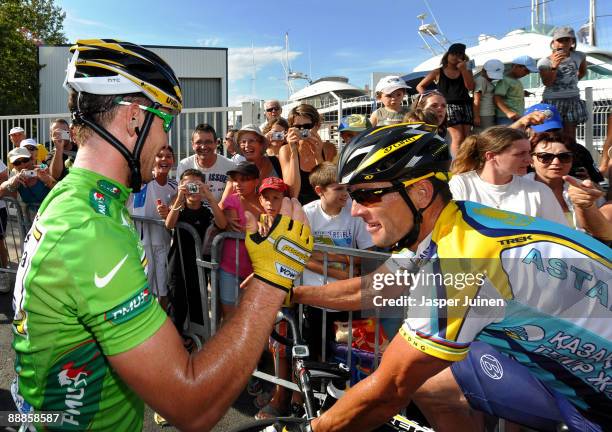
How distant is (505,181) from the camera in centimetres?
402

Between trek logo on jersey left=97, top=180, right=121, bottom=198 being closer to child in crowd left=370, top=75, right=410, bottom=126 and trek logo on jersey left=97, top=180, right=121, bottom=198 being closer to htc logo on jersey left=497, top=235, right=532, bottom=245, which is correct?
htc logo on jersey left=497, top=235, right=532, bottom=245

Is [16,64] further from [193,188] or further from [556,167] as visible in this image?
[556,167]

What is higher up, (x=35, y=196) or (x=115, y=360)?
(x=35, y=196)

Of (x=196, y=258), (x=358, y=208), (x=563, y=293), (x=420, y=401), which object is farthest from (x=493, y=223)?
(x=196, y=258)

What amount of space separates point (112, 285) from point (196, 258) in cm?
305

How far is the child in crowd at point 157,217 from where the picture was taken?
5012mm

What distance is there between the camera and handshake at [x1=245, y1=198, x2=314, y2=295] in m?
1.84

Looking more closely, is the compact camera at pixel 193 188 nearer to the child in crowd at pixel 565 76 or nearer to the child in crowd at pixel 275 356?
the child in crowd at pixel 275 356

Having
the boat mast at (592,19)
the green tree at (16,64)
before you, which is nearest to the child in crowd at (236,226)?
the green tree at (16,64)

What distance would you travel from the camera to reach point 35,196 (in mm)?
6789

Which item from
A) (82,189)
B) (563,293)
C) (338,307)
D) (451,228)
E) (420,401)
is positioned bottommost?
(420,401)

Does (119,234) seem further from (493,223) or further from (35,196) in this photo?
(35,196)

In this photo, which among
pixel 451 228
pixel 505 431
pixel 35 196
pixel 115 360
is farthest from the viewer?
pixel 35 196

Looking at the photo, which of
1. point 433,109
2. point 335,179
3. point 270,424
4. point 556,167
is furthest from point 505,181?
point 270,424
